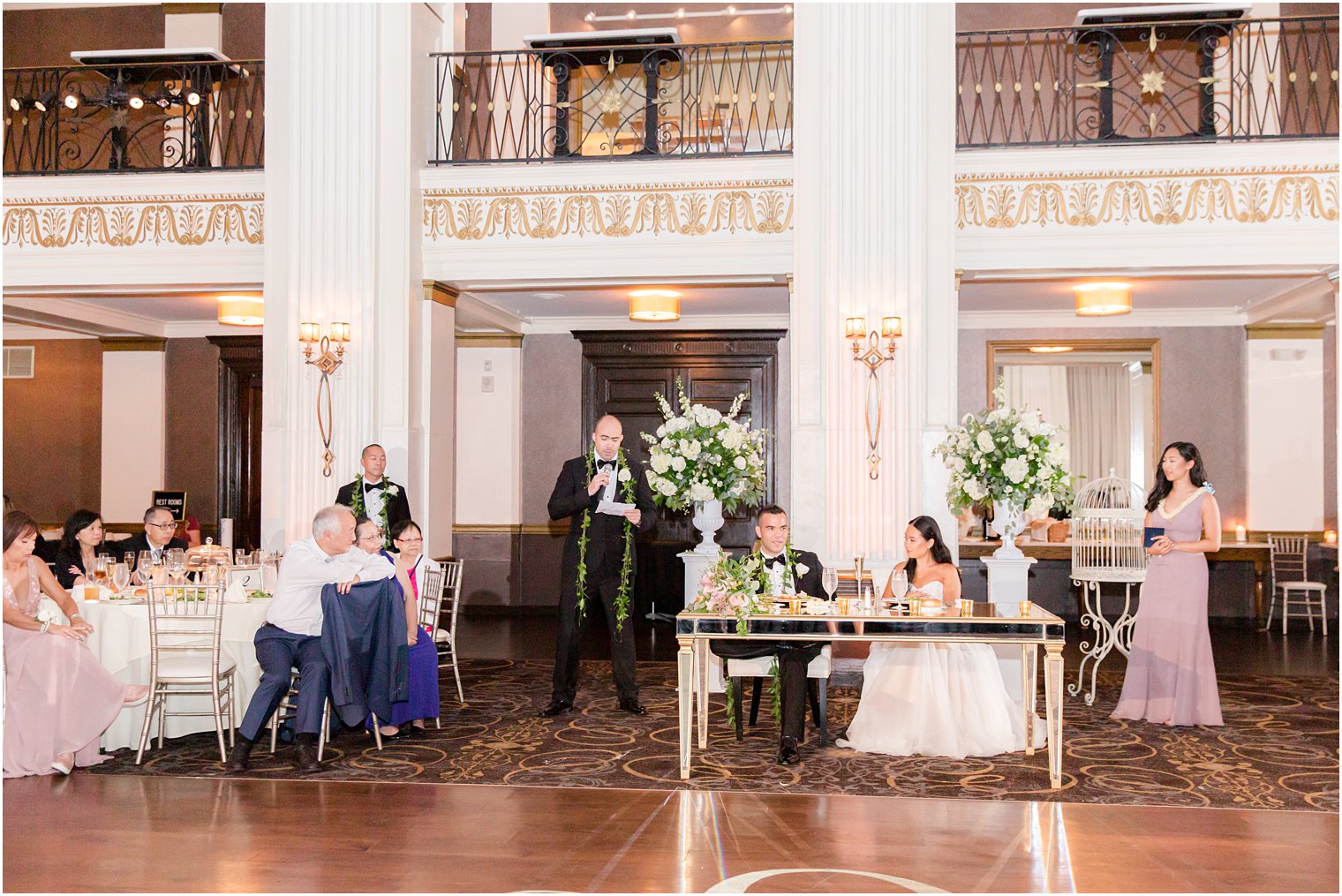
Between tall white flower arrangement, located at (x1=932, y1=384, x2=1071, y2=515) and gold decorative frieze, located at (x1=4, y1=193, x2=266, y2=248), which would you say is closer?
tall white flower arrangement, located at (x1=932, y1=384, x2=1071, y2=515)

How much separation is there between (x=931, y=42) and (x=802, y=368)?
2.64 m

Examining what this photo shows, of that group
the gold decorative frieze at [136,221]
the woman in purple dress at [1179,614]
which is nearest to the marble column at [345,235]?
the gold decorative frieze at [136,221]

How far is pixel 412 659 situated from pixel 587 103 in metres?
7.94

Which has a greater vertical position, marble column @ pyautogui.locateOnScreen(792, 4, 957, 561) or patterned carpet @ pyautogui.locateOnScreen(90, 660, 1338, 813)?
marble column @ pyautogui.locateOnScreen(792, 4, 957, 561)

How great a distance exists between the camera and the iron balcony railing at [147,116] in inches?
384

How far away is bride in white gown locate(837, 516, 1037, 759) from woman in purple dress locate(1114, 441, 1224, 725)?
122cm

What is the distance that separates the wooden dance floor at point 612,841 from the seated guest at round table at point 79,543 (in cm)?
206

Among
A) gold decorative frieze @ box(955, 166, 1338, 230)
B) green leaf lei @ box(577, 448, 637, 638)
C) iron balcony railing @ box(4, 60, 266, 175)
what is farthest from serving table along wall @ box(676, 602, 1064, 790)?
iron balcony railing @ box(4, 60, 266, 175)

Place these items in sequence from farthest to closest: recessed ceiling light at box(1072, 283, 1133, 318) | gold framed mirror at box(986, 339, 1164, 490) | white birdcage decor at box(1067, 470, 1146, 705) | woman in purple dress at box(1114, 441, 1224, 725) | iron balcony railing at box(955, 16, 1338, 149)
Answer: gold framed mirror at box(986, 339, 1164, 490) < recessed ceiling light at box(1072, 283, 1133, 318) < iron balcony railing at box(955, 16, 1338, 149) < white birdcage decor at box(1067, 470, 1146, 705) < woman in purple dress at box(1114, 441, 1224, 725)

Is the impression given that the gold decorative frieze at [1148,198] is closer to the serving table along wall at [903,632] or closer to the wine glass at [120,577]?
the serving table along wall at [903,632]

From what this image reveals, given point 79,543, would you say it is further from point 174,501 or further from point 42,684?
point 174,501

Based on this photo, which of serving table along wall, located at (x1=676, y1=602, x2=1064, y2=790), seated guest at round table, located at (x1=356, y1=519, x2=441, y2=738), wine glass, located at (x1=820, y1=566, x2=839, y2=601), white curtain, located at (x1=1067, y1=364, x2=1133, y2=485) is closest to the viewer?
serving table along wall, located at (x1=676, y1=602, x2=1064, y2=790)

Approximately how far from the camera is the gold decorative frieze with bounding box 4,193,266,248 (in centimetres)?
956

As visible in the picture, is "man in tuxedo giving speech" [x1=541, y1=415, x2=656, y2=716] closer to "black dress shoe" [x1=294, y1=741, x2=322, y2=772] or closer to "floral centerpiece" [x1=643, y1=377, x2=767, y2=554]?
"floral centerpiece" [x1=643, y1=377, x2=767, y2=554]
